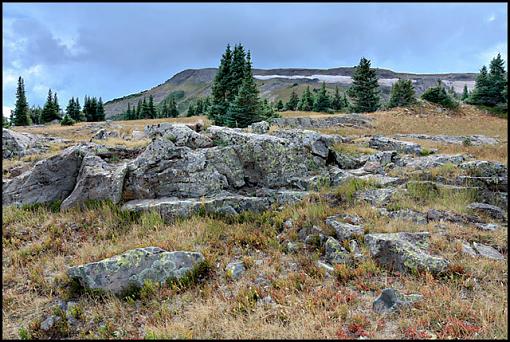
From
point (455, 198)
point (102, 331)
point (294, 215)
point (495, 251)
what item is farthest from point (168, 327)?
point (455, 198)

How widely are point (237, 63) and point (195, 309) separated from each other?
41.5 m

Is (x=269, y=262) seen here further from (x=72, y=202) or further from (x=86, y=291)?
(x=72, y=202)

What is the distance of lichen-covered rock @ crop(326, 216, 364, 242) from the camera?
25.5 ft

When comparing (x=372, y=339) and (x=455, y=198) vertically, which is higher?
(x=455, y=198)

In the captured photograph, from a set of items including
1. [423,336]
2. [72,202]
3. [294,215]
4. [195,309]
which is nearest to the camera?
[423,336]

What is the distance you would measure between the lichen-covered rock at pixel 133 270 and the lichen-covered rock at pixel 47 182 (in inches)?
243

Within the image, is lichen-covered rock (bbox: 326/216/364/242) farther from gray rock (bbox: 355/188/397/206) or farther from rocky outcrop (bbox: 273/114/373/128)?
rocky outcrop (bbox: 273/114/373/128)

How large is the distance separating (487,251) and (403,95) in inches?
1982

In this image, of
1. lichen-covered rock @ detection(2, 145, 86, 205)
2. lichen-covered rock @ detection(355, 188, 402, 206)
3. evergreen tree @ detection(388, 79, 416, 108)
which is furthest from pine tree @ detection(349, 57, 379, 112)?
lichen-covered rock @ detection(2, 145, 86, 205)

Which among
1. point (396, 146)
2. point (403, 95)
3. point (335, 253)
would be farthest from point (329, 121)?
point (335, 253)

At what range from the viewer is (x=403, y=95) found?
167 feet

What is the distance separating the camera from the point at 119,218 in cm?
977

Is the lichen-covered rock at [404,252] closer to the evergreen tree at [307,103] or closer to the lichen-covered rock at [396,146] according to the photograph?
the lichen-covered rock at [396,146]

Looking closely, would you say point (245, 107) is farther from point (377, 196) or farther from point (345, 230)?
point (345, 230)
